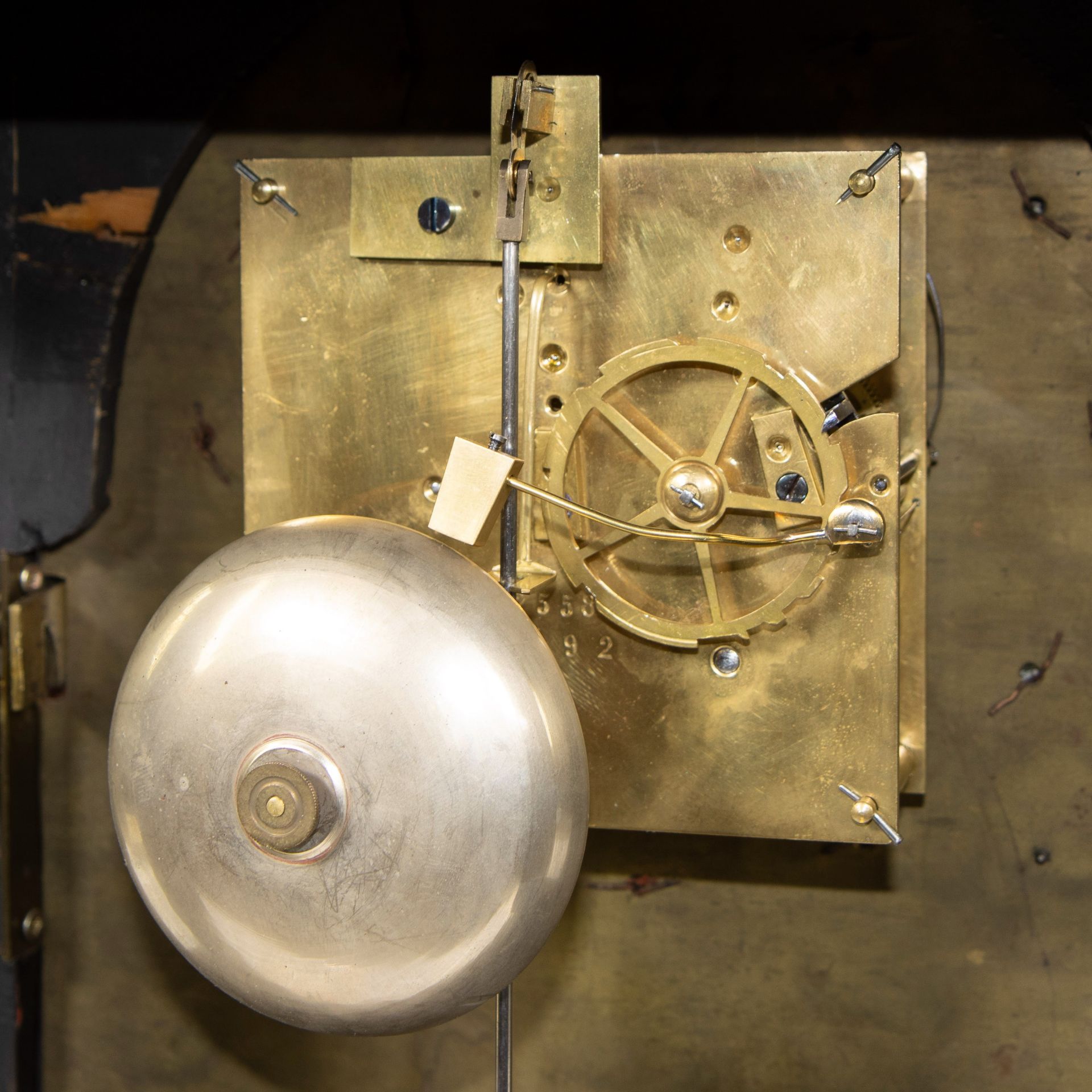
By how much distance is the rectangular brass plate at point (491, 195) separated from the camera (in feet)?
2.99

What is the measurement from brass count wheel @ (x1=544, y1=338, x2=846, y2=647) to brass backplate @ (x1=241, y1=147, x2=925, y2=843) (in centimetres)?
1

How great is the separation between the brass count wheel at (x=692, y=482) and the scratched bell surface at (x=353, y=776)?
0.17 metres

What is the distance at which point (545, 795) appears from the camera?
0.75m

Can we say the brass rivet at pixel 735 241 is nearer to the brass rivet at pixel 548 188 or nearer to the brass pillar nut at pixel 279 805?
the brass rivet at pixel 548 188

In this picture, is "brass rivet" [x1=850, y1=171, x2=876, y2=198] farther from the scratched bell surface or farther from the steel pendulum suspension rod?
the scratched bell surface

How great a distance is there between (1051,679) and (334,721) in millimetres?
704

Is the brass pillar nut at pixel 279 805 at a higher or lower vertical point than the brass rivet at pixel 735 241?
lower

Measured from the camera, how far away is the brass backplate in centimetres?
91

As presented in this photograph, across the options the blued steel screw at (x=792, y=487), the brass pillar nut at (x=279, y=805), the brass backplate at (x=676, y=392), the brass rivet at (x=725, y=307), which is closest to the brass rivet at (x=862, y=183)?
the brass backplate at (x=676, y=392)

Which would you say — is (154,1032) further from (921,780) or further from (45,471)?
(921,780)

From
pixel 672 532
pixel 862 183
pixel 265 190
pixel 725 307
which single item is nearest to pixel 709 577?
pixel 672 532

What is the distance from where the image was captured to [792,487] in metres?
0.90

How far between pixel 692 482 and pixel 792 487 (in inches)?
3.3

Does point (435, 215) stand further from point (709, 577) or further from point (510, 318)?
point (709, 577)
